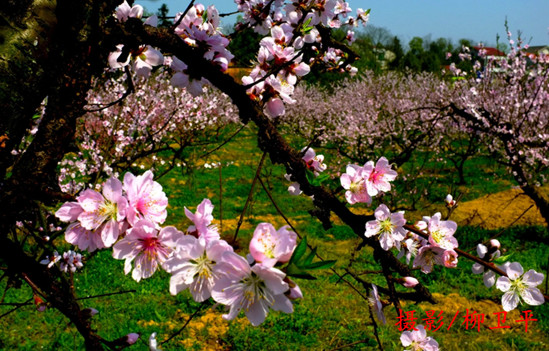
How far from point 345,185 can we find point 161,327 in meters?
3.40

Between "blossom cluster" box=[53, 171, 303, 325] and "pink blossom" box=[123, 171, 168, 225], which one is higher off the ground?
"pink blossom" box=[123, 171, 168, 225]

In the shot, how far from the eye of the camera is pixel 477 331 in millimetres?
4184

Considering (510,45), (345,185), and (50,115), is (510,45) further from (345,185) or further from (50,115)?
(50,115)

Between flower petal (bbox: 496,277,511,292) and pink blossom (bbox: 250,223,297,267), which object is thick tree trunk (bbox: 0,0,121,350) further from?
flower petal (bbox: 496,277,511,292)

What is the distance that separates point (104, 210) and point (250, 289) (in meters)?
0.36

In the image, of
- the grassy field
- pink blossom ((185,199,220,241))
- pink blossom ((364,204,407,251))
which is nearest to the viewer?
pink blossom ((185,199,220,241))

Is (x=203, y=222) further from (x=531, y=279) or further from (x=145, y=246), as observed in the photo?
(x=531, y=279)

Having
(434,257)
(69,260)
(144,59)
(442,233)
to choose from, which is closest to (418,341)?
(434,257)

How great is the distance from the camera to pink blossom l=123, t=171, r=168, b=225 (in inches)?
33.4

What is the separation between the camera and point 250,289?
75cm

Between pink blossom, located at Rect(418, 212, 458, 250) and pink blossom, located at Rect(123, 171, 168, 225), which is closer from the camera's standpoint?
pink blossom, located at Rect(123, 171, 168, 225)

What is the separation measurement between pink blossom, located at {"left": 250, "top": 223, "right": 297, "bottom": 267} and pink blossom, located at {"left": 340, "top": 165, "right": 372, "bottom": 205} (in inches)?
28.8

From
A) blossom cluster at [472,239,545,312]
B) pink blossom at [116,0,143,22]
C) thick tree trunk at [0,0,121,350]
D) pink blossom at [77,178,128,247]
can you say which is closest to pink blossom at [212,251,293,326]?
pink blossom at [77,178,128,247]

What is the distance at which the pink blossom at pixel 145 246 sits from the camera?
Answer: 2.66 feet
